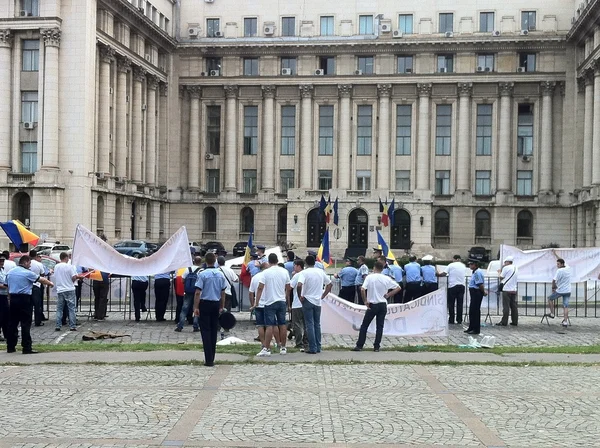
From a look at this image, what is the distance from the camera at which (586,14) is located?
58531 millimetres

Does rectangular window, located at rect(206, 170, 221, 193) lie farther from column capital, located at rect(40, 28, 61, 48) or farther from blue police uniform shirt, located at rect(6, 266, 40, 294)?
blue police uniform shirt, located at rect(6, 266, 40, 294)

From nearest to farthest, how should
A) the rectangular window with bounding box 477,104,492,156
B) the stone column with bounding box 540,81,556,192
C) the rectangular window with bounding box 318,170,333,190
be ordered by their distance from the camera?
the stone column with bounding box 540,81,556,192, the rectangular window with bounding box 477,104,492,156, the rectangular window with bounding box 318,170,333,190

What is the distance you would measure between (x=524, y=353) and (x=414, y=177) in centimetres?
5401

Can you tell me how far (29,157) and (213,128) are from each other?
22657 millimetres

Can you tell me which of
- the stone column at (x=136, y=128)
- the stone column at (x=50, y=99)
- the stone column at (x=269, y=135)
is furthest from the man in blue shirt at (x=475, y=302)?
the stone column at (x=269, y=135)

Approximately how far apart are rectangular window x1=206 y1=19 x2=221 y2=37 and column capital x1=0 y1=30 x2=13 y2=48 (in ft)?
75.4

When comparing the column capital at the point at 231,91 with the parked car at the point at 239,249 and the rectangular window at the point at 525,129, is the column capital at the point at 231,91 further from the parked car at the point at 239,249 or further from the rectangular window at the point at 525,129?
the rectangular window at the point at 525,129

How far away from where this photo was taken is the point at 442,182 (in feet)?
230

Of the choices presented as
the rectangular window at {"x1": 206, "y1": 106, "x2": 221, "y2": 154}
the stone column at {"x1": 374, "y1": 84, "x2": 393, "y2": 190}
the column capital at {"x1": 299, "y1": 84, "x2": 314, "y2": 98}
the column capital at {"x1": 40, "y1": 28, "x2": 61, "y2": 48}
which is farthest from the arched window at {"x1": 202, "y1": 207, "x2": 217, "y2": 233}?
the column capital at {"x1": 40, "y1": 28, "x2": 61, "y2": 48}

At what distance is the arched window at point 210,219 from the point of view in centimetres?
7269

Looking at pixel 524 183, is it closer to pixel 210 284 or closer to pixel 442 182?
pixel 442 182

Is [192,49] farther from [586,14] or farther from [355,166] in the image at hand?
[586,14]

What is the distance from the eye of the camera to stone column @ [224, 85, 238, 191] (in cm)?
7150

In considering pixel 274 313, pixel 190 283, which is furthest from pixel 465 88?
pixel 274 313
